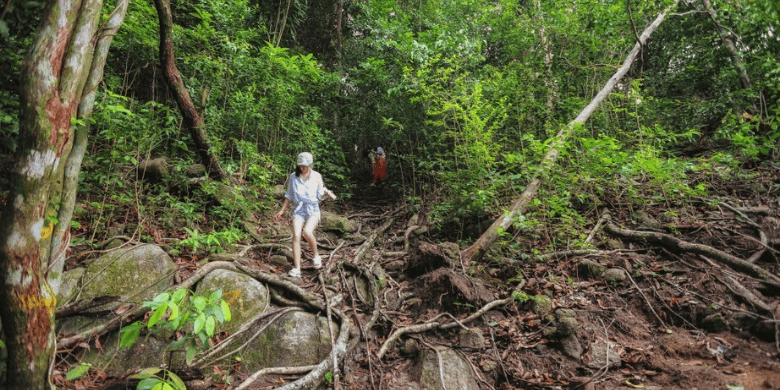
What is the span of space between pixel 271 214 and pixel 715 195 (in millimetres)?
8033

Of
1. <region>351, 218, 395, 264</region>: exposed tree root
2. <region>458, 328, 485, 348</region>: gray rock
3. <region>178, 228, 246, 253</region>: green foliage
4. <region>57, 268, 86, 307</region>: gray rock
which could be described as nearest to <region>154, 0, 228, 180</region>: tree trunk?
<region>178, 228, 246, 253</region>: green foliage

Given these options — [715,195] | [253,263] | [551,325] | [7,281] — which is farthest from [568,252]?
[7,281]

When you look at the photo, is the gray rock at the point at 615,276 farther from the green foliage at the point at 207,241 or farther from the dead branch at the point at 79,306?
the dead branch at the point at 79,306

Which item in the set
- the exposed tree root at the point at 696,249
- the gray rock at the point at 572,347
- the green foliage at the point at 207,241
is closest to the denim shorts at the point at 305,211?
the green foliage at the point at 207,241

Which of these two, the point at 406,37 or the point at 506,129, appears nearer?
the point at 506,129

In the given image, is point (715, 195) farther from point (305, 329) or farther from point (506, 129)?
point (305, 329)

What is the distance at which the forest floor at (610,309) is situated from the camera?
295cm

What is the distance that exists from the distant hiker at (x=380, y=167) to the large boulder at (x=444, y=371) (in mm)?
7449

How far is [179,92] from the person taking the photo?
18.1 feet

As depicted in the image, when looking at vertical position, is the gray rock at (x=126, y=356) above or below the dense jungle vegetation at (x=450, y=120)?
below

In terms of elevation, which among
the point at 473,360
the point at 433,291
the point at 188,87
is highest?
the point at 188,87

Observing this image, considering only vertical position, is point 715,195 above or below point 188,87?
below

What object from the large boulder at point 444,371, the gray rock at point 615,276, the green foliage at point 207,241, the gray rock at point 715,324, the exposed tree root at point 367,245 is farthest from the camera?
the exposed tree root at point 367,245

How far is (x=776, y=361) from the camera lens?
260cm
